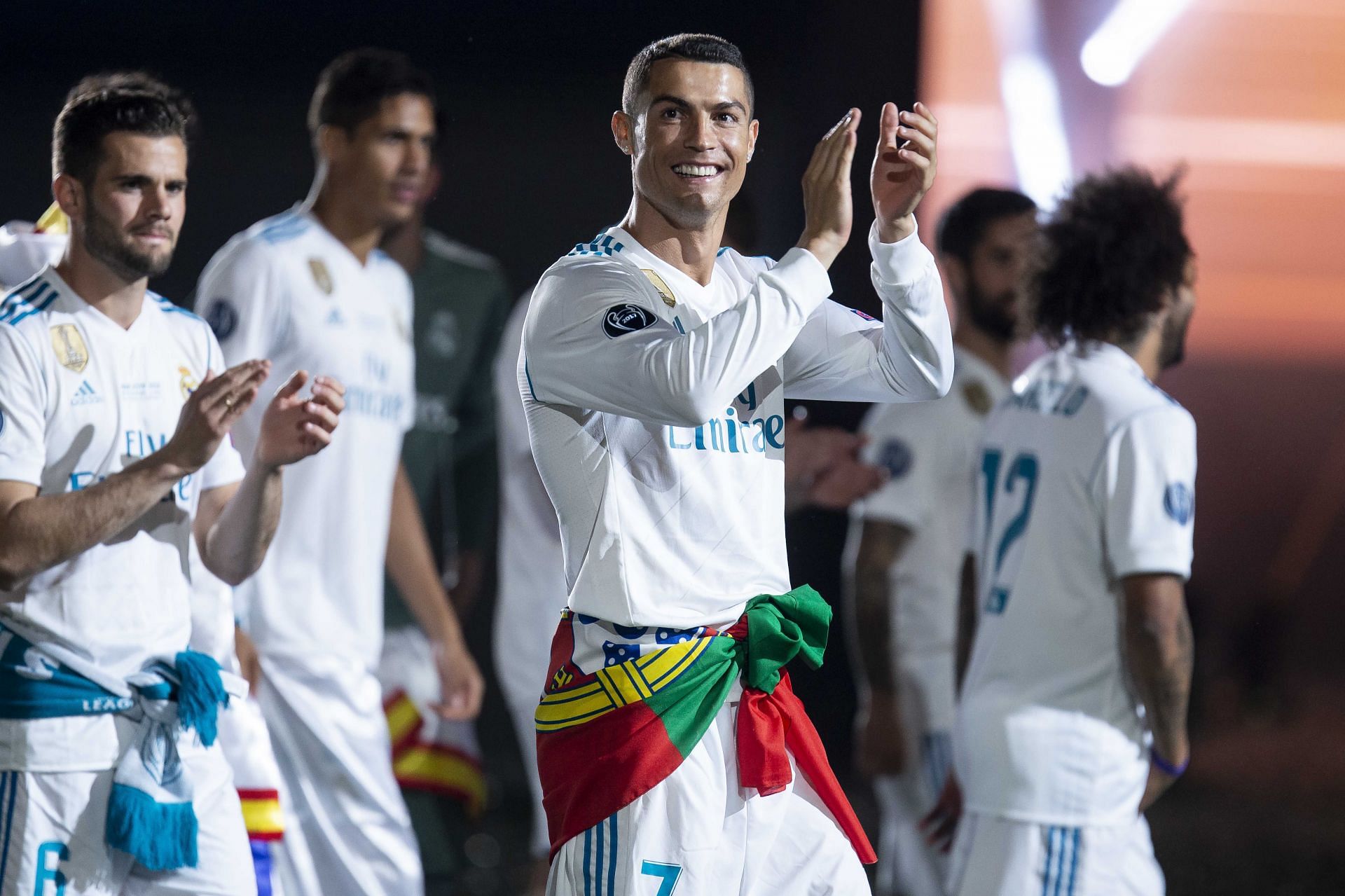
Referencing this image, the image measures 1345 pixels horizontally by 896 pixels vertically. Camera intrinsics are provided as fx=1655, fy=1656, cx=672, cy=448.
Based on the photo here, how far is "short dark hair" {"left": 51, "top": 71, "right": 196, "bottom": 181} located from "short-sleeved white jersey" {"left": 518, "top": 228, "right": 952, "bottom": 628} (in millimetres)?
1046

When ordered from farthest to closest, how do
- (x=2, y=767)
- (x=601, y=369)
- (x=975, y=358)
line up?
(x=975, y=358)
(x=2, y=767)
(x=601, y=369)

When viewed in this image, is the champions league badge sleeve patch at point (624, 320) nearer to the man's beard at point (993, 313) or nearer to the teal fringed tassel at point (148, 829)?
the teal fringed tassel at point (148, 829)

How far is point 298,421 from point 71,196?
0.66m

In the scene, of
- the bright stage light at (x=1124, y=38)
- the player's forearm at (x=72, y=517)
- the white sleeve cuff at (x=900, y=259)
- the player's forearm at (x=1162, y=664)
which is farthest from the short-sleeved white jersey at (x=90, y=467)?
the bright stage light at (x=1124, y=38)

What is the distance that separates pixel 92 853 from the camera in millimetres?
3010

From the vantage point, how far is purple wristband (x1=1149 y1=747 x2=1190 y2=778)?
12.0ft

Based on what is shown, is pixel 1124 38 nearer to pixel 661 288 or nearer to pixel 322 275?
pixel 322 275

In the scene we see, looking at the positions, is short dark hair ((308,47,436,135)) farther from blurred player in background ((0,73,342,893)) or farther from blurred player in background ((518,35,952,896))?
blurred player in background ((518,35,952,896))

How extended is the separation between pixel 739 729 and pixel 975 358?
292cm

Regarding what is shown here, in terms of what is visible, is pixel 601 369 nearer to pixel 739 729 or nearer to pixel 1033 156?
pixel 739 729

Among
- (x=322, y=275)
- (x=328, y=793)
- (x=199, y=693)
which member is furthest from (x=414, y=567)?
(x=199, y=693)

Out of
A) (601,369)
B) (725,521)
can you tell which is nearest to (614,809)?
(725,521)

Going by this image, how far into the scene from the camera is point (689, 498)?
8.68 feet

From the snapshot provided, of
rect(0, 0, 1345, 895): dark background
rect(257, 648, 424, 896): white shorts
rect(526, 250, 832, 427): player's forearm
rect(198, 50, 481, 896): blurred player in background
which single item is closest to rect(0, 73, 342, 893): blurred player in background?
rect(526, 250, 832, 427): player's forearm
